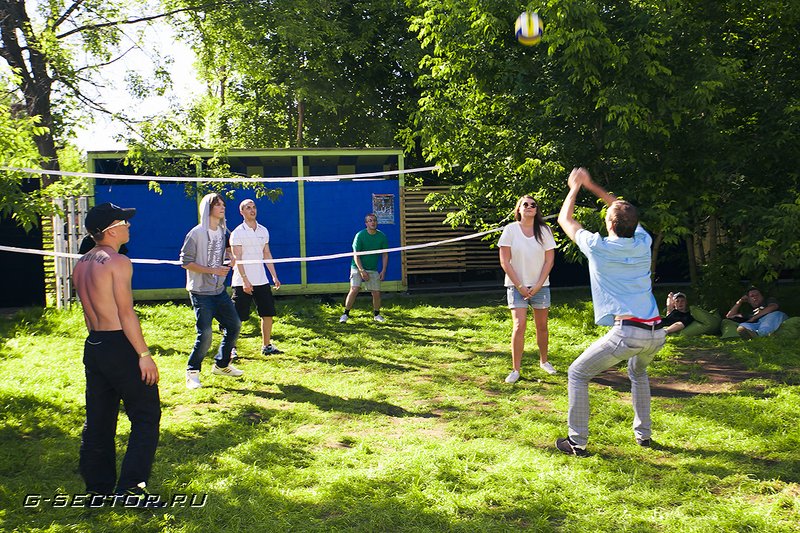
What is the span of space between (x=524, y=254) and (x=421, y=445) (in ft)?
8.66

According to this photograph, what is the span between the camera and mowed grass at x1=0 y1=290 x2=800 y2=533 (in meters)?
4.18

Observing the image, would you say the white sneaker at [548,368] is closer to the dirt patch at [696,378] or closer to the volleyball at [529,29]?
the dirt patch at [696,378]

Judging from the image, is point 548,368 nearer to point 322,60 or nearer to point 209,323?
point 209,323

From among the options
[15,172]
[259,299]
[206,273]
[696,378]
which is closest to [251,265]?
[259,299]

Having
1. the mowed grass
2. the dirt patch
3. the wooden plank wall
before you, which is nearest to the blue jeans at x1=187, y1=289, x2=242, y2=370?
the mowed grass

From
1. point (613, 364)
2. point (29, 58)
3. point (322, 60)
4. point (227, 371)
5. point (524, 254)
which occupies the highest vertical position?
point (322, 60)

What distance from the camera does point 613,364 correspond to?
198 inches

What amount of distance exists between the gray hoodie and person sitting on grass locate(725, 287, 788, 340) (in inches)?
263

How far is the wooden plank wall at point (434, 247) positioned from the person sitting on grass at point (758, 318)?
728 cm

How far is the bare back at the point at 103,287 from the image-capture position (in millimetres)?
4262

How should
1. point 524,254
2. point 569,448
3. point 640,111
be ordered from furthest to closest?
point 640,111
point 524,254
point 569,448

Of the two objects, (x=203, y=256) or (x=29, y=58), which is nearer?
(x=203, y=256)

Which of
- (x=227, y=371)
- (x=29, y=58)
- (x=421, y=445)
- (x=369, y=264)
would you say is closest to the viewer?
(x=421, y=445)

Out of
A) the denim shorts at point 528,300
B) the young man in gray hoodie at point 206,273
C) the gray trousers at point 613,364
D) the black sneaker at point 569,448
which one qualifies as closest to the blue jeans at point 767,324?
the denim shorts at point 528,300
